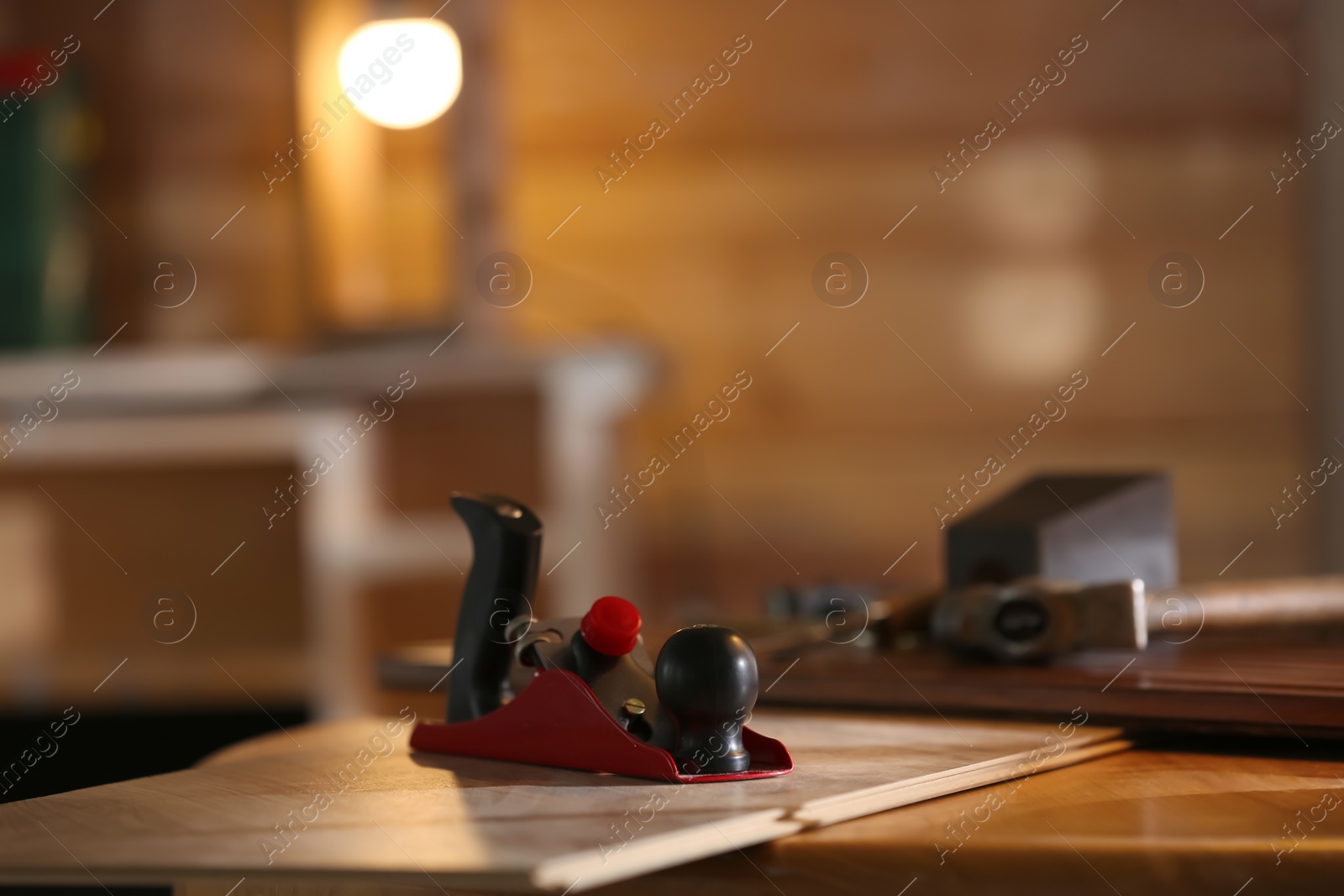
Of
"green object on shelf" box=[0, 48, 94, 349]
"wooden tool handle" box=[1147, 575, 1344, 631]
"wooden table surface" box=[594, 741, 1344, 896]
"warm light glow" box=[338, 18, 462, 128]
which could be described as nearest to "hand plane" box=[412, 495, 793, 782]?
"wooden table surface" box=[594, 741, 1344, 896]

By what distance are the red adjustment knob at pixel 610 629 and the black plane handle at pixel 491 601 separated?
0.09 m

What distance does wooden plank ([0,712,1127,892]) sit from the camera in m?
0.62

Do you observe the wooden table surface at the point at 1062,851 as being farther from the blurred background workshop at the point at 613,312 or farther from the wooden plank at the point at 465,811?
the blurred background workshop at the point at 613,312

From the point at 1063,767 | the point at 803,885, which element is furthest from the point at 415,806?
the point at 1063,767

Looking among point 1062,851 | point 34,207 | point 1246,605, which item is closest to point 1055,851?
point 1062,851

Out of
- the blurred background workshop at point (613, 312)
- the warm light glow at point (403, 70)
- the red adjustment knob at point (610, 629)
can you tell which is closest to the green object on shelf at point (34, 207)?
the blurred background workshop at point (613, 312)

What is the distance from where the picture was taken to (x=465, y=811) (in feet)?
2.40

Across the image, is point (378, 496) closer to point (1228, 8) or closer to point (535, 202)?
point (535, 202)

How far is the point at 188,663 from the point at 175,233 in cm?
109

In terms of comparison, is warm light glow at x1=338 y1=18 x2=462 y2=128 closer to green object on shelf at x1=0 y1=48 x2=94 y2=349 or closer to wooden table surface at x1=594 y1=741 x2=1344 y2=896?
green object on shelf at x1=0 y1=48 x2=94 y2=349

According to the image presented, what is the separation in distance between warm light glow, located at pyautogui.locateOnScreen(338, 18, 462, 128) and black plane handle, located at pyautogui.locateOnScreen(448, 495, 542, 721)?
2.07m

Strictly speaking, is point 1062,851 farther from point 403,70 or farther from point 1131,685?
point 403,70

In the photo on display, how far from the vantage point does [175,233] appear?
3.32 m

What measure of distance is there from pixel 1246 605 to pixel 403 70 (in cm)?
213
